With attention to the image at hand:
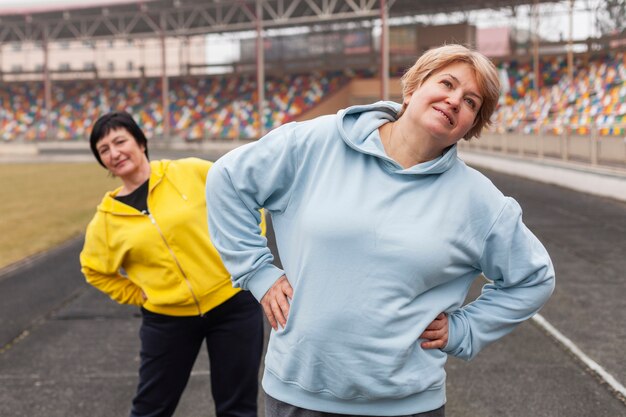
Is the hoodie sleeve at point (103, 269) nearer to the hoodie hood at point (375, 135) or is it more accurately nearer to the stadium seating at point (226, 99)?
the hoodie hood at point (375, 135)

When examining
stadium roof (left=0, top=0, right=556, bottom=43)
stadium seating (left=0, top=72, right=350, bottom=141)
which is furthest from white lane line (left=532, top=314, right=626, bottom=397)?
stadium seating (left=0, top=72, right=350, bottom=141)

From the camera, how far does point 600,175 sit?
586 inches

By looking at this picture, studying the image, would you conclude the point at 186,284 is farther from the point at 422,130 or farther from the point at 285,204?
the point at 422,130

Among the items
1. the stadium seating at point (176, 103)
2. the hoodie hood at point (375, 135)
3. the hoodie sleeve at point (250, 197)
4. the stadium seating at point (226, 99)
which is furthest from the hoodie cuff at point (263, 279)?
the stadium seating at point (176, 103)

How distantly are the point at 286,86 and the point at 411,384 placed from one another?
48056 millimetres

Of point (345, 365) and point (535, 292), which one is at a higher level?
point (535, 292)

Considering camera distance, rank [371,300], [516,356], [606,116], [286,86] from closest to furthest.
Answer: [371,300]
[516,356]
[606,116]
[286,86]

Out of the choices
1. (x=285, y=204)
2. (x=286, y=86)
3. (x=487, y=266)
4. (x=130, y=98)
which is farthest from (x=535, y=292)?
(x=130, y=98)

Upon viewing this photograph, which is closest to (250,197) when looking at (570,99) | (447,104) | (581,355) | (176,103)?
(447,104)

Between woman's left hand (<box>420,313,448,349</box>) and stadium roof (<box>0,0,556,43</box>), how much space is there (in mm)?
35825

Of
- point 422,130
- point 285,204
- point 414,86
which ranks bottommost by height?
point 285,204

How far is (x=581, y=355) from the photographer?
4.95 m

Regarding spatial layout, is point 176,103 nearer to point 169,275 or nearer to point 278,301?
point 169,275

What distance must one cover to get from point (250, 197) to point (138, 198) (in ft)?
4.71
